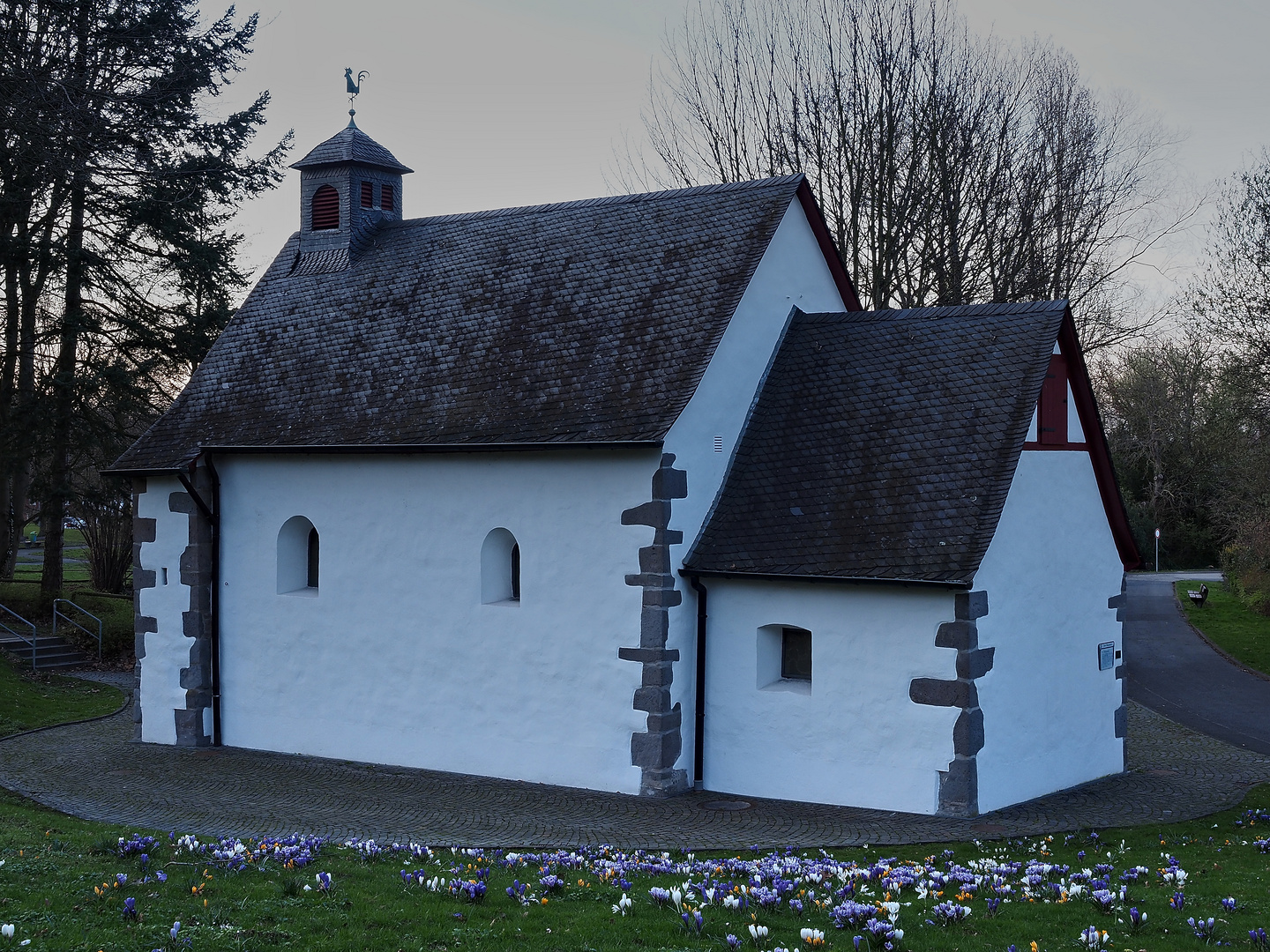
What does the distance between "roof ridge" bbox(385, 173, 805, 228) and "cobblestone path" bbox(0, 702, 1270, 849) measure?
27.9ft

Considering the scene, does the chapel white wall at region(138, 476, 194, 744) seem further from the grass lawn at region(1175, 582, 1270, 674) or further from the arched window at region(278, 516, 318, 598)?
the grass lawn at region(1175, 582, 1270, 674)

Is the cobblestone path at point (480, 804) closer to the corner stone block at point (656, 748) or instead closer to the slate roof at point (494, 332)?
the corner stone block at point (656, 748)

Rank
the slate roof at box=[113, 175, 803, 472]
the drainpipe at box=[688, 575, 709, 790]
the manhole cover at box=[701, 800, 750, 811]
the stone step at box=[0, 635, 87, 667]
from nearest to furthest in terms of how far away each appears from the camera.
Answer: the manhole cover at box=[701, 800, 750, 811]
the drainpipe at box=[688, 575, 709, 790]
the slate roof at box=[113, 175, 803, 472]
the stone step at box=[0, 635, 87, 667]

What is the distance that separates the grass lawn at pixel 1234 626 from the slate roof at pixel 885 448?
15285 millimetres

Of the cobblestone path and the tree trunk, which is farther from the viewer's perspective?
the tree trunk

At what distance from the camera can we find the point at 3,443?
26953 mm

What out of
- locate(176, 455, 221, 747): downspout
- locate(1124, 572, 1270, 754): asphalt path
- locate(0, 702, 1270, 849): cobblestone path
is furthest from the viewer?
locate(1124, 572, 1270, 754): asphalt path

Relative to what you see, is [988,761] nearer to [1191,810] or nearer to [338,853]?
[1191,810]

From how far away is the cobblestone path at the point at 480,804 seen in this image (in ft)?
42.8

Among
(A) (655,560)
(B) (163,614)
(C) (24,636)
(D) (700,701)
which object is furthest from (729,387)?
(C) (24,636)

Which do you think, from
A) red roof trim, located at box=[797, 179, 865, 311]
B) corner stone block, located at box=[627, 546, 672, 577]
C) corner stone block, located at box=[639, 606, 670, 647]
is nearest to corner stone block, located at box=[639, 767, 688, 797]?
corner stone block, located at box=[639, 606, 670, 647]

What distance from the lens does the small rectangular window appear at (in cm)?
1522

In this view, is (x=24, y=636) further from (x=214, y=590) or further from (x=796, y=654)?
(x=796, y=654)

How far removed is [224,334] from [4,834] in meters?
11.6
